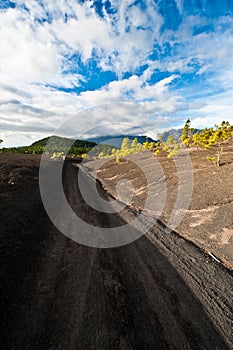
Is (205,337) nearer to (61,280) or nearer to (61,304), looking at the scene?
(61,304)

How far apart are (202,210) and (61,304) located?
39.3 feet

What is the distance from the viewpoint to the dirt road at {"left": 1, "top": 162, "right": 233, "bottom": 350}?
4.83 meters

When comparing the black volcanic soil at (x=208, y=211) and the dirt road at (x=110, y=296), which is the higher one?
the black volcanic soil at (x=208, y=211)

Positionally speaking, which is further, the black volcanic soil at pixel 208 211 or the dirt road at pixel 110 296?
the black volcanic soil at pixel 208 211

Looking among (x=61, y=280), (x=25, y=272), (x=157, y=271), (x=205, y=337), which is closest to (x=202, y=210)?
(x=157, y=271)

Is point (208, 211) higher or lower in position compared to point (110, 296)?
higher

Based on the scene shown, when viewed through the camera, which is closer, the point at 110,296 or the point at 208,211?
the point at 110,296

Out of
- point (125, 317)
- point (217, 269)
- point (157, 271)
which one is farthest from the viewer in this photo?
point (217, 269)

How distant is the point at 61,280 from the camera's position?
A: 22.0 ft

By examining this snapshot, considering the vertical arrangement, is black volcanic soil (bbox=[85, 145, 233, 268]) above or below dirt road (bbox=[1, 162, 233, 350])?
above

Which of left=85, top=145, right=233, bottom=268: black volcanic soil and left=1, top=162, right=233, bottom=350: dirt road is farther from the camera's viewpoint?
left=85, top=145, right=233, bottom=268: black volcanic soil

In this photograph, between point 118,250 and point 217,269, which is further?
point 118,250

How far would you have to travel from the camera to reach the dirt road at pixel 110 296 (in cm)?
483

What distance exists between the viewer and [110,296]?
20.1 ft
